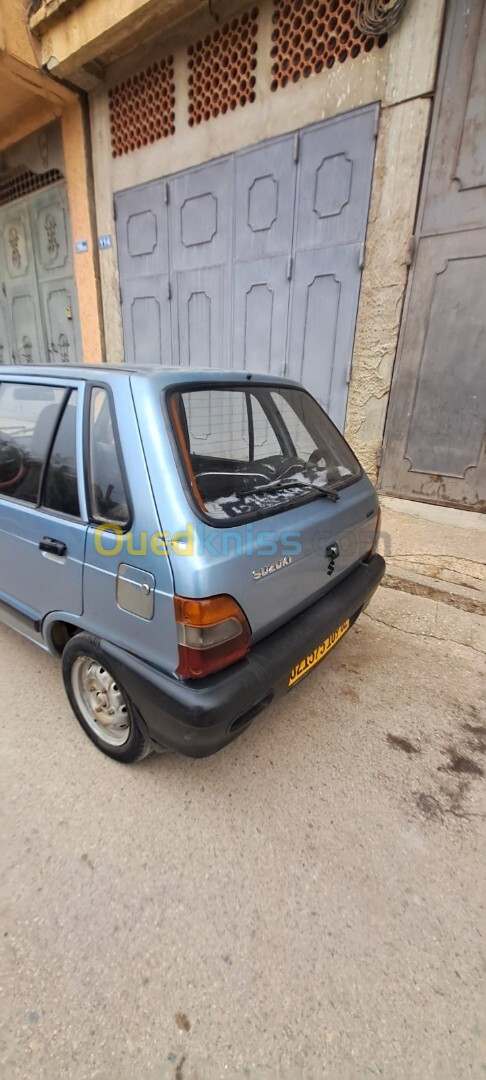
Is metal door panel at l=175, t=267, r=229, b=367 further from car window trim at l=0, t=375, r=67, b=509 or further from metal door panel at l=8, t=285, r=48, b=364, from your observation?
car window trim at l=0, t=375, r=67, b=509

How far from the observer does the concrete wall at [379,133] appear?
427 cm

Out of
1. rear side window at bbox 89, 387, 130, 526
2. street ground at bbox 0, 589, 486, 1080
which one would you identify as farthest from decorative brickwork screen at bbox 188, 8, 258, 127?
street ground at bbox 0, 589, 486, 1080

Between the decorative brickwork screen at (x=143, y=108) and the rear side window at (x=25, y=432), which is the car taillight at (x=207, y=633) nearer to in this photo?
the rear side window at (x=25, y=432)

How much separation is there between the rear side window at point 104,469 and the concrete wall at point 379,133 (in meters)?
4.25

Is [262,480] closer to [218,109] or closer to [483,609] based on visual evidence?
[483,609]

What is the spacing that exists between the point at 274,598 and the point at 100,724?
39.7 inches

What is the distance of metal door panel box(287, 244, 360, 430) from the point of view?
514 cm

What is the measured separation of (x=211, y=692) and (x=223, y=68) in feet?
23.6

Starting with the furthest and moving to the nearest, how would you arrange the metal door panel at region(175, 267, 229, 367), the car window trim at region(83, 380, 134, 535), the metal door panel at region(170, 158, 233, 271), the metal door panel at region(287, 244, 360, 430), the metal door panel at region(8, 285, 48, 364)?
1. the metal door panel at region(8, 285, 48, 364)
2. the metal door panel at region(175, 267, 229, 367)
3. the metal door panel at region(170, 158, 233, 271)
4. the metal door panel at region(287, 244, 360, 430)
5. the car window trim at region(83, 380, 134, 535)

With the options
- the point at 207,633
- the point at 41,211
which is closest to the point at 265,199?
the point at 41,211

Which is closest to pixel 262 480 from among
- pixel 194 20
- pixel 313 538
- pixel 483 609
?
pixel 313 538

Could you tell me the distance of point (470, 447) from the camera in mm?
4797

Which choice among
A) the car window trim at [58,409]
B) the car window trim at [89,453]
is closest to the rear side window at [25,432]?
the car window trim at [58,409]

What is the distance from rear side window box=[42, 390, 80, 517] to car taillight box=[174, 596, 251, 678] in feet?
2.24
